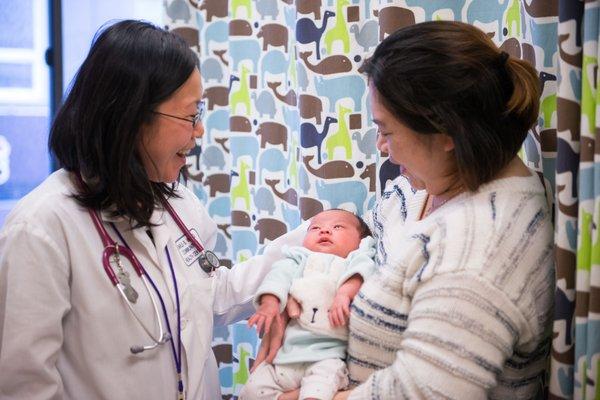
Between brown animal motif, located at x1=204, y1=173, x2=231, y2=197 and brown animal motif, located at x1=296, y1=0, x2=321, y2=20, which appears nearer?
brown animal motif, located at x1=296, y1=0, x2=321, y2=20

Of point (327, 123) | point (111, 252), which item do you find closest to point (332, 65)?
point (327, 123)

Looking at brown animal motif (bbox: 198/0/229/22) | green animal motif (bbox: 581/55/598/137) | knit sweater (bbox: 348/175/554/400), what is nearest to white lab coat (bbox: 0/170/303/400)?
knit sweater (bbox: 348/175/554/400)

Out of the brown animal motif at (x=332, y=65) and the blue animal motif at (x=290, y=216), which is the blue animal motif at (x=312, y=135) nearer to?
the brown animal motif at (x=332, y=65)

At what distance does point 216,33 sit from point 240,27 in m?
0.14

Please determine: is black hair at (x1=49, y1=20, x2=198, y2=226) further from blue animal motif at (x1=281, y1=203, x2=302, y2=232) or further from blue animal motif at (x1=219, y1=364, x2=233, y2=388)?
blue animal motif at (x1=219, y1=364, x2=233, y2=388)

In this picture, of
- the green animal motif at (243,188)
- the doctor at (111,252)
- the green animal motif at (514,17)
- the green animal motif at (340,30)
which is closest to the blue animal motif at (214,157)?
the green animal motif at (243,188)

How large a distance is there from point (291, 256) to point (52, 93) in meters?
1.76

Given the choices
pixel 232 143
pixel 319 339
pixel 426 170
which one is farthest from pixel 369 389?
pixel 232 143

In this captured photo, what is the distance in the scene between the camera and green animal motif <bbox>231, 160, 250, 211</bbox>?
8.09 feet

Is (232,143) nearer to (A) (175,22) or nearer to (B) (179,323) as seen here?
(A) (175,22)

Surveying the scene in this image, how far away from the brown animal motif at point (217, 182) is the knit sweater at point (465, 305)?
4.13 feet

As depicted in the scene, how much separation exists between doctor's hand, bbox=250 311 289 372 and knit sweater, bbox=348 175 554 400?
0.27 meters

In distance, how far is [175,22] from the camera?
2523 mm

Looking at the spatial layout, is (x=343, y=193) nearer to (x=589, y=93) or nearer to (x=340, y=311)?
(x=340, y=311)
